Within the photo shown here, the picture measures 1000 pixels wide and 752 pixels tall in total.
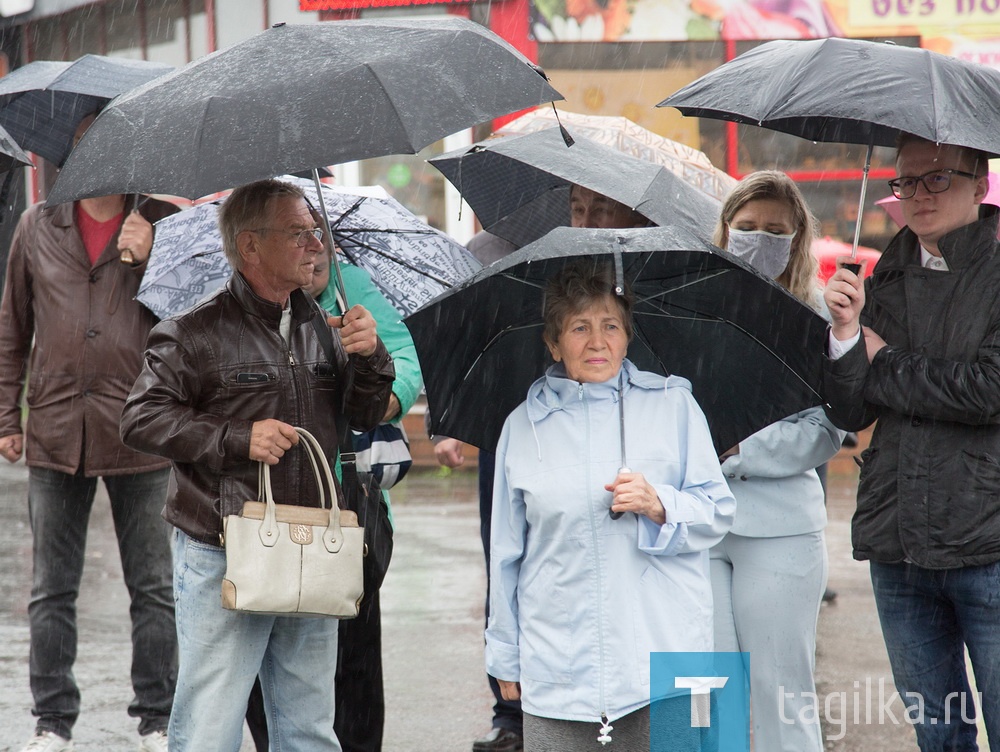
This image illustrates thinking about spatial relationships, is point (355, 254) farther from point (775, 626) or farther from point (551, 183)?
point (775, 626)

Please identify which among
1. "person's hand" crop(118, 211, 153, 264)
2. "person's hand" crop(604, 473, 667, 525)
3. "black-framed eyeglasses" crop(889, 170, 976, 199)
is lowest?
"person's hand" crop(604, 473, 667, 525)

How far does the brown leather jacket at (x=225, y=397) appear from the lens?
3.54m

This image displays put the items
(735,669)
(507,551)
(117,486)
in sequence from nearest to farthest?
(507,551) < (735,669) < (117,486)

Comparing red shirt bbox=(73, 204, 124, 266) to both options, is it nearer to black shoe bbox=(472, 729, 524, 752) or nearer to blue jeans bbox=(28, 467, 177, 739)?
blue jeans bbox=(28, 467, 177, 739)

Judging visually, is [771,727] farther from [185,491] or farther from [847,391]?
[185,491]

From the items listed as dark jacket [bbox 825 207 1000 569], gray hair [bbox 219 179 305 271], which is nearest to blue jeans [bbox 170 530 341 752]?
gray hair [bbox 219 179 305 271]

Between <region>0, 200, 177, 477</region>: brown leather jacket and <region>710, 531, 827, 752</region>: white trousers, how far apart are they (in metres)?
2.38

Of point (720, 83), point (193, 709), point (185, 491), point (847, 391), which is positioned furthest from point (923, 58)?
point (193, 709)

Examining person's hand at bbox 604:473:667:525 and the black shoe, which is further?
the black shoe

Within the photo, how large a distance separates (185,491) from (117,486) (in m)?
1.56

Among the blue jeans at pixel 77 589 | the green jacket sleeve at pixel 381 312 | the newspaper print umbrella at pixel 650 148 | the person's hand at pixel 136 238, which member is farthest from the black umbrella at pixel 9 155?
the newspaper print umbrella at pixel 650 148

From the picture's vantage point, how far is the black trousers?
448 centimetres

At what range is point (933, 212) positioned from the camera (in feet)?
12.0

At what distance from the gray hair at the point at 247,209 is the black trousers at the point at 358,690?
147 centimetres
